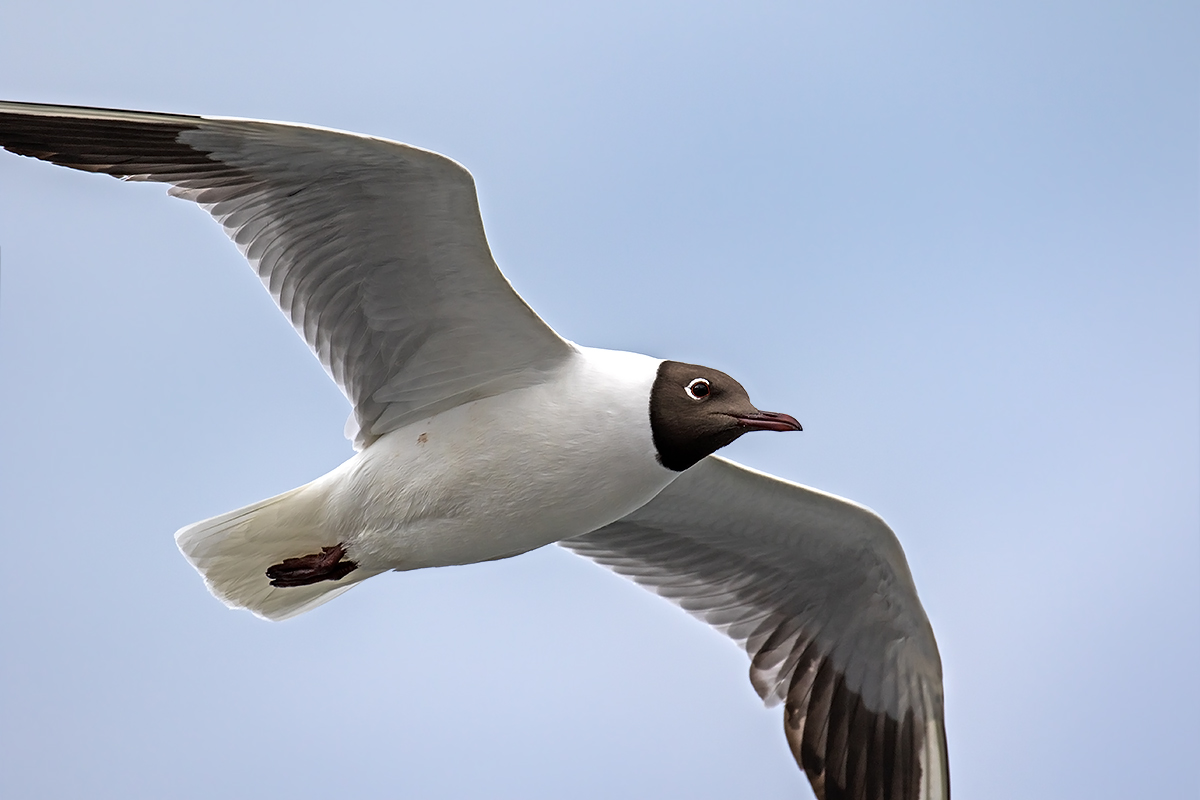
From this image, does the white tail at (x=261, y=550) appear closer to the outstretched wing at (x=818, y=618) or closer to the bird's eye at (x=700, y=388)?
the outstretched wing at (x=818, y=618)

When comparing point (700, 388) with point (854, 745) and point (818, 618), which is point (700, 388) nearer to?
point (818, 618)

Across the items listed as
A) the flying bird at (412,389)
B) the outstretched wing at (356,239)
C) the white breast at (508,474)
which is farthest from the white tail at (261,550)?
the outstretched wing at (356,239)

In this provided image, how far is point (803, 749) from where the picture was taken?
8266 mm

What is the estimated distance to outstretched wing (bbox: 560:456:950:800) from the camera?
7.78m

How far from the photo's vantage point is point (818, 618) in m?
8.21

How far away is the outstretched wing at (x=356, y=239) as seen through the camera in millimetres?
6113

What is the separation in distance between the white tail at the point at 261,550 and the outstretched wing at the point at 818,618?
1.55 m

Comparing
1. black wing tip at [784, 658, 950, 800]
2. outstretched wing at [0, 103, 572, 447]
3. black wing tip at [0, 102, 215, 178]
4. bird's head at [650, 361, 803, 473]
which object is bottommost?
black wing tip at [784, 658, 950, 800]

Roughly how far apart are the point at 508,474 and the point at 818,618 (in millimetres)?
2447

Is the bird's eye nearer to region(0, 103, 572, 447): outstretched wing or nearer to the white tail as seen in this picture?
region(0, 103, 572, 447): outstretched wing

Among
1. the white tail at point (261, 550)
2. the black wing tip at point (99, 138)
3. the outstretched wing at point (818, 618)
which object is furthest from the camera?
the outstretched wing at point (818, 618)

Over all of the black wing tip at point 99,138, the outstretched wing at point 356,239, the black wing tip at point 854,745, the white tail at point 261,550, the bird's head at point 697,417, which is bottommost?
the black wing tip at point 854,745

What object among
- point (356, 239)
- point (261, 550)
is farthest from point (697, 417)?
point (261, 550)

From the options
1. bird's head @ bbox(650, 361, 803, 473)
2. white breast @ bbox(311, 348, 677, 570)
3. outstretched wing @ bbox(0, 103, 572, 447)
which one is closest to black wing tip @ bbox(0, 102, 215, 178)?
outstretched wing @ bbox(0, 103, 572, 447)
